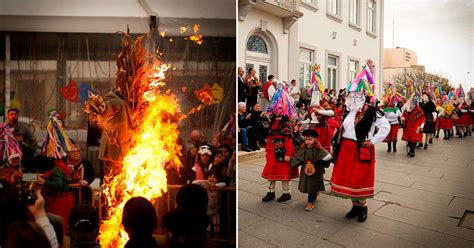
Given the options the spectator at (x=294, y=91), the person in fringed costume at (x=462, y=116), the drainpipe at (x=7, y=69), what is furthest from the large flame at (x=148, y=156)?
the person in fringed costume at (x=462, y=116)

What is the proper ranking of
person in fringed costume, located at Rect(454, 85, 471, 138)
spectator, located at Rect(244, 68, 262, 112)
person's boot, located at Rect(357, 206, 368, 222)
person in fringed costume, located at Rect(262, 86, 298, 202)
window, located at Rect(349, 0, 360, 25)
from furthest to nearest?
person in fringed costume, located at Rect(454, 85, 471, 138) < spectator, located at Rect(244, 68, 262, 112) < person in fringed costume, located at Rect(262, 86, 298, 202) < window, located at Rect(349, 0, 360, 25) < person's boot, located at Rect(357, 206, 368, 222)

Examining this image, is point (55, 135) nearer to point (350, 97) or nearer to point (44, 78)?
point (44, 78)

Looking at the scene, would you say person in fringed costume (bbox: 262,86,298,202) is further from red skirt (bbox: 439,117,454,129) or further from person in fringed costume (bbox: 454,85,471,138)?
red skirt (bbox: 439,117,454,129)

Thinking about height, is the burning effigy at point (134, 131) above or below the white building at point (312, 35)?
below

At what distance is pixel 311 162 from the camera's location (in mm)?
2270

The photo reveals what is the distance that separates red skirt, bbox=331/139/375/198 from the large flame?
117cm

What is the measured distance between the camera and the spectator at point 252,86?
2.43 m

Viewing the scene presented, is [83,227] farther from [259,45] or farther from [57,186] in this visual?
[259,45]

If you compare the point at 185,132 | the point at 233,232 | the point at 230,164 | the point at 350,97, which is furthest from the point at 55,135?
the point at 350,97

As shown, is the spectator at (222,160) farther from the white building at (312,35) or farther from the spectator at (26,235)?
the white building at (312,35)

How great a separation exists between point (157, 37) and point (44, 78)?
42 cm

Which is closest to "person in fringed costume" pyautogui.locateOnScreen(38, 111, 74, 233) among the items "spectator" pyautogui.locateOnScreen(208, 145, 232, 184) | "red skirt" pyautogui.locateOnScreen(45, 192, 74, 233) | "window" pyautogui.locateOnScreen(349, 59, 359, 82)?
"red skirt" pyautogui.locateOnScreen(45, 192, 74, 233)

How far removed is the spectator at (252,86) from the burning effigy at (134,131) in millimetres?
1222

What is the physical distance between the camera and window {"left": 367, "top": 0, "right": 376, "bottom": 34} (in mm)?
1912
